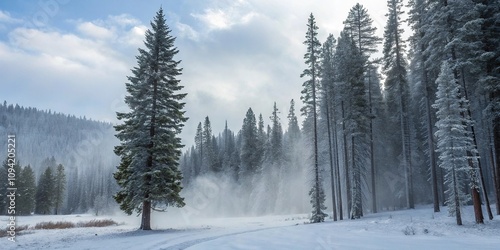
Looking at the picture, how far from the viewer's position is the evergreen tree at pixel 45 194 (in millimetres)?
77125

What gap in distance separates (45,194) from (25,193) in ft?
26.0

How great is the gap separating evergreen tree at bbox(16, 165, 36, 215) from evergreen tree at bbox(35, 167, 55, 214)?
4.19 m

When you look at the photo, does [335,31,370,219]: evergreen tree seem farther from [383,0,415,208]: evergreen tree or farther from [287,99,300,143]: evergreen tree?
[287,99,300,143]: evergreen tree

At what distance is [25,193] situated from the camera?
229 feet

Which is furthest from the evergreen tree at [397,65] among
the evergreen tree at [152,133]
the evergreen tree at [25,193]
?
the evergreen tree at [25,193]

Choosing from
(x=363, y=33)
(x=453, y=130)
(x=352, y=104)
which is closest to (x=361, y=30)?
(x=363, y=33)

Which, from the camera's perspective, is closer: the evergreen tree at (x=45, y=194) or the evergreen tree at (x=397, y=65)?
the evergreen tree at (x=397, y=65)

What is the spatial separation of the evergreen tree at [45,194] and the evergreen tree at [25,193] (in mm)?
4192

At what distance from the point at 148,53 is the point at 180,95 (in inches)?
165

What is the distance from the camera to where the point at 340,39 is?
33.8m

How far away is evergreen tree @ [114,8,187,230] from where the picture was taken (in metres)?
23.6

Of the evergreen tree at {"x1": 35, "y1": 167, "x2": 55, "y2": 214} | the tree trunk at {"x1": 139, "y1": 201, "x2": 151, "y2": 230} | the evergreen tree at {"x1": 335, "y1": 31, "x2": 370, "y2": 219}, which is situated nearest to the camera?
the tree trunk at {"x1": 139, "y1": 201, "x2": 151, "y2": 230}

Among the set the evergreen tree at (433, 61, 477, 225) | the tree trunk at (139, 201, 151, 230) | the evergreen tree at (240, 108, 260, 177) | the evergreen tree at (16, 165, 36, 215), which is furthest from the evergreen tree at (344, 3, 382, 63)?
the evergreen tree at (16, 165, 36, 215)

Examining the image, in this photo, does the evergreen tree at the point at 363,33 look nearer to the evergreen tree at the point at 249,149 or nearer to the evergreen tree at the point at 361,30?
the evergreen tree at the point at 361,30
